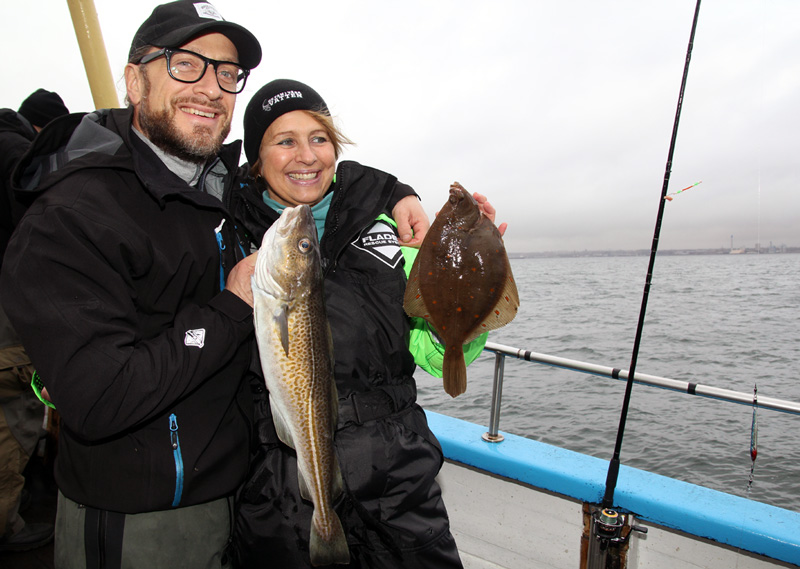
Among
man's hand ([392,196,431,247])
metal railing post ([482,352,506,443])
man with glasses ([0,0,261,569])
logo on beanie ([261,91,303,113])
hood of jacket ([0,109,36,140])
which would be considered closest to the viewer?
man with glasses ([0,0,261,569])

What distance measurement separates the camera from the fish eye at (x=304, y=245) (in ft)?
6.75

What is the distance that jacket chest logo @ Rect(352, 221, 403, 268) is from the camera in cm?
249

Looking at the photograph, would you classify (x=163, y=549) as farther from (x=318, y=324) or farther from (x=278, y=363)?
(x=318, y=324)

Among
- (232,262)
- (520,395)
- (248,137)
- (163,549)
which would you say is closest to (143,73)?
(248,137)

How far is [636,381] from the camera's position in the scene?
344cm

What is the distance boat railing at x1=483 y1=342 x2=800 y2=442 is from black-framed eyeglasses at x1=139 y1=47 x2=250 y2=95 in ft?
7.97

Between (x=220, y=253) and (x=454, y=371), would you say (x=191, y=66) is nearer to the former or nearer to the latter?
(x=220, y=253)

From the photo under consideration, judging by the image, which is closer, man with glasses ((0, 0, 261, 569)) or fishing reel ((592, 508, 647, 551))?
man with glasses ((0, 0, 261, 569))

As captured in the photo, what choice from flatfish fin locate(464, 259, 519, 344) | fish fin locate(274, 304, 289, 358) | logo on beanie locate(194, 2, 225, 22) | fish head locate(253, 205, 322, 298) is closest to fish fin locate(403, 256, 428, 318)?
flatfish fin locate(464, 259, 519, 344)

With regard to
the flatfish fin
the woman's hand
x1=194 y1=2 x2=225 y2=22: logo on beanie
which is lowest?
the flatfish fin

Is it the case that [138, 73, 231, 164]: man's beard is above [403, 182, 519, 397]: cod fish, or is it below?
above

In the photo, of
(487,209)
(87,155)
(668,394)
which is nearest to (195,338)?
(87,155)

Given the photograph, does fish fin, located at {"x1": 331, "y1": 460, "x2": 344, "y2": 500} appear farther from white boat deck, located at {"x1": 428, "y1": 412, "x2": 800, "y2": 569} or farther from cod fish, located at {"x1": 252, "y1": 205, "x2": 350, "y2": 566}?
white boat deck, located at {"x1": 428, "y1": 412, "x2": 800, "y2": 569}

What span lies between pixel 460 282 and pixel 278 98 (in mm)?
1353
